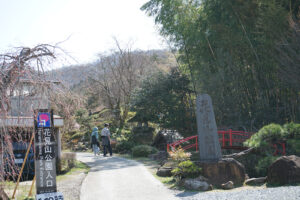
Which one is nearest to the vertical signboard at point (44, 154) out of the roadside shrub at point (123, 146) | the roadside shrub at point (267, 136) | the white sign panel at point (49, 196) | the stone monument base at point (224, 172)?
the white sign panel at point (49, 196)

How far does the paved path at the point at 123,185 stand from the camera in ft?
21.1

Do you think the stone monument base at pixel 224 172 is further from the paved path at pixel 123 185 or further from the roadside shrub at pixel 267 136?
the paved path at pixel 123 185

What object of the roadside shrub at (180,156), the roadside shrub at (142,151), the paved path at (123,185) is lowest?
the paved path at (123,185)

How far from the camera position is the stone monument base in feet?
23.1

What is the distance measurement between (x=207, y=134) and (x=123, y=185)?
7.78ft

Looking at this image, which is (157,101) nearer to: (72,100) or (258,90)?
(258,90)

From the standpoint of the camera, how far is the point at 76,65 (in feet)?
15.7

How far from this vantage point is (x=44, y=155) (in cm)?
533

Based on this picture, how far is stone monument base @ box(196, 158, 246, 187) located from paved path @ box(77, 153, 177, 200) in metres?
1.08

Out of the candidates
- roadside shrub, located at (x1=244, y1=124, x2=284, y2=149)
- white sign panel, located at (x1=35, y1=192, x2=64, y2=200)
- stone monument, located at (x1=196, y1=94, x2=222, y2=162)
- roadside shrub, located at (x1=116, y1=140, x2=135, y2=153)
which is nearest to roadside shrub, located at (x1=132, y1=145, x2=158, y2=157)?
roadside shrub, located at (x1=116, y1=140, x2=135, y2=153)

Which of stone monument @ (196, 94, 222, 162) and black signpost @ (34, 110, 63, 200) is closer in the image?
black signpost @ (34, 110, 63, 200)

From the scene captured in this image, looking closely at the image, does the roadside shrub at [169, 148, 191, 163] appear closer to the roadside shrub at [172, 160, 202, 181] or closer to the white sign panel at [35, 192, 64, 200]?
the roadside shrub at [172, 160, 202, 181]

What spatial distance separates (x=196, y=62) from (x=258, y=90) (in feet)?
12.5

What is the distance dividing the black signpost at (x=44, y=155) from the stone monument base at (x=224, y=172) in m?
3.50
